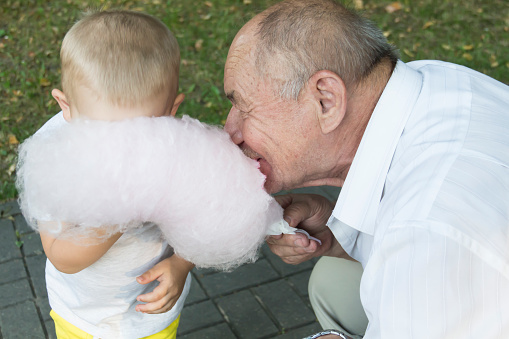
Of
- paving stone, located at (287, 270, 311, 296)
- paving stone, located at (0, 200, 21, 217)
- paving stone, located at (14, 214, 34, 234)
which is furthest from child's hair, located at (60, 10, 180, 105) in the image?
paving stone, located at (0, 200, 21, 217)

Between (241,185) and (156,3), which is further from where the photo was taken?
(156,3)

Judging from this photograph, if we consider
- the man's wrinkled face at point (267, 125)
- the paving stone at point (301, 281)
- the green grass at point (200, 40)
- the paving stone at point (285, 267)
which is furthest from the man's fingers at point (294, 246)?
the green grass at point (200, 40)

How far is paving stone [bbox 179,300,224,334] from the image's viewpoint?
11.9ft

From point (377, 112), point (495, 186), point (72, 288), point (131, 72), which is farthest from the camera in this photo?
point (72, 288)

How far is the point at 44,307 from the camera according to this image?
3.70 m

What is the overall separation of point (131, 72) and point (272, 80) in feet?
1.78

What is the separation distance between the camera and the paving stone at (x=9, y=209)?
4445mm

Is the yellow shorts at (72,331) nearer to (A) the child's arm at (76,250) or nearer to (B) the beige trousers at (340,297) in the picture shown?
(A) the child's arm at (76,250)

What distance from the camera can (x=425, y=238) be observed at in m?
1.74

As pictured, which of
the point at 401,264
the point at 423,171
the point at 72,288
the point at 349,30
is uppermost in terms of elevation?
the point at 349,30

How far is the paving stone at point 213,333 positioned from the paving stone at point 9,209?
68.5 inches

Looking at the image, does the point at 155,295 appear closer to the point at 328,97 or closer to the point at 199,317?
the point at 328,97

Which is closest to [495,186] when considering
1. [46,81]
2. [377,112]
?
[377,112]

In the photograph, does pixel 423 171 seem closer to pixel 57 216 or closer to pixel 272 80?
pixel 272 80
